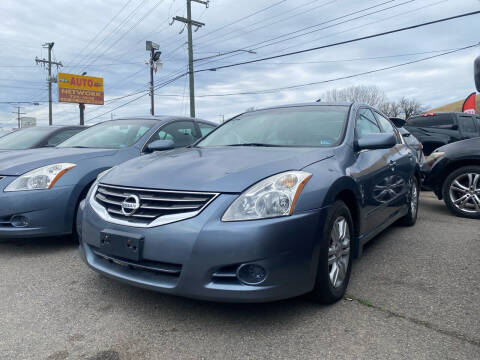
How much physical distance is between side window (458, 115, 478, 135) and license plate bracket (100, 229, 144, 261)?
384 inches

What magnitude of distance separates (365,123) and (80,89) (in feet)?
127

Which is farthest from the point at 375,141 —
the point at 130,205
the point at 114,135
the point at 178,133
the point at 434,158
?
the point at 434,158

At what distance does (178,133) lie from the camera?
5.18 metres

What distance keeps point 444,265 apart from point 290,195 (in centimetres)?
200

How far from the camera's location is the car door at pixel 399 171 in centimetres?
389

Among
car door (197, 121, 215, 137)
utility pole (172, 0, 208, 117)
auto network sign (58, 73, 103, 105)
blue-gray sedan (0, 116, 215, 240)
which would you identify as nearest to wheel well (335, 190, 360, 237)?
blue-gray sedan (0, 116, 215, 240)

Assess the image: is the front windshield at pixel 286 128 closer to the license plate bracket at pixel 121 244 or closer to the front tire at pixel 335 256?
the front tire at pixel 335 256

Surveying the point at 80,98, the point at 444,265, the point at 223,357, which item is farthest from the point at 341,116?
the point at 80,98

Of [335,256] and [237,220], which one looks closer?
[237,220]

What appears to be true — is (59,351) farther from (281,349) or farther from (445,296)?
(445,296)

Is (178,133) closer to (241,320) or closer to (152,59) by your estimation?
(241,320)

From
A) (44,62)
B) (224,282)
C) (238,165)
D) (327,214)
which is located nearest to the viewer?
(224,282)

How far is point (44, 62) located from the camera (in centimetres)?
4025

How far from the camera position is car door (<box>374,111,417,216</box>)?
3.89m
